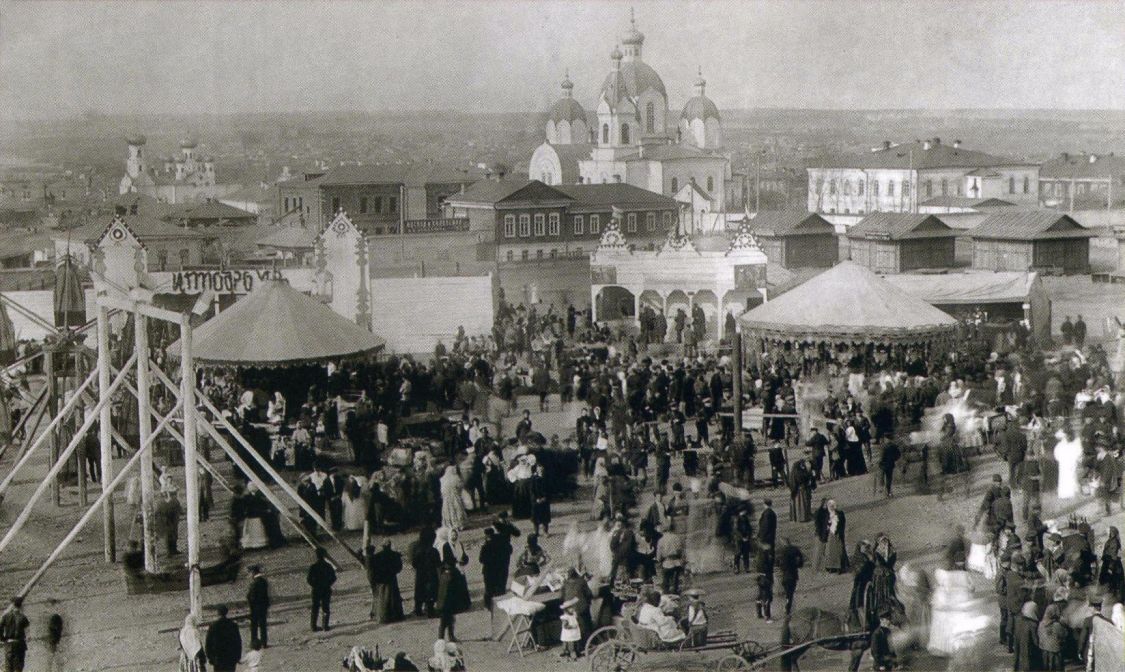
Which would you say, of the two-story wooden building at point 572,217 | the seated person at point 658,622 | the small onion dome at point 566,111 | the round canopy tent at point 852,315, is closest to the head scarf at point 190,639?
the seated person at point 658,622

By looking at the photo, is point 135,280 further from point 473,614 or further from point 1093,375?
point 1093,375

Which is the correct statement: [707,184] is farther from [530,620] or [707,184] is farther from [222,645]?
[222,645]

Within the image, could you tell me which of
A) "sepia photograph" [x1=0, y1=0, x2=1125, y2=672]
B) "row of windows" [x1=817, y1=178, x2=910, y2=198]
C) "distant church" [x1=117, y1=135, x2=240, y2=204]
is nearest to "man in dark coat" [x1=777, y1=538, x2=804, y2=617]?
"sepia photograph" [x1=0, y1=0, x2=1125, y2=672]

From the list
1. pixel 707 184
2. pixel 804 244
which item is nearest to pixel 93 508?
pixel 707 184

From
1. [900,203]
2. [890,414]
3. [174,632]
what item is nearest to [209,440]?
[174,632]

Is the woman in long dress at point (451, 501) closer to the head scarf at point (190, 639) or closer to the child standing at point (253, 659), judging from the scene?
the child standing at point (253, 659)

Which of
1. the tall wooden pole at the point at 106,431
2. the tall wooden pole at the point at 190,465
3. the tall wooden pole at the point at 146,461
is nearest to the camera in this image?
the tall wooden pole at the point at 190,465
